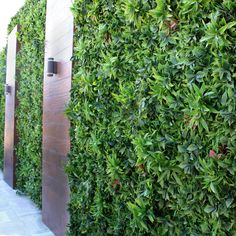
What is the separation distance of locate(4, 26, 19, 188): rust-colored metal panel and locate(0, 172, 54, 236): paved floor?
31.6 inches

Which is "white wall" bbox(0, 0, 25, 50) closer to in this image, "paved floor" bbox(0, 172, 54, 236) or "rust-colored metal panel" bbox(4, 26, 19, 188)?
"rust-colored metal panel" bbox(4, 26, 19, 188)

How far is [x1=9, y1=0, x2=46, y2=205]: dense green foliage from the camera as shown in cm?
502

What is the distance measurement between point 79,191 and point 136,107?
1237 millimetres

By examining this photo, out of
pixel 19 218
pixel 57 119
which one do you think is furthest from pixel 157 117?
pixel 19 218

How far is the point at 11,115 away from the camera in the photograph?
265 inches

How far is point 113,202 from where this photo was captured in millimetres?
2592

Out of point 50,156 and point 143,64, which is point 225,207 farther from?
point 50,156

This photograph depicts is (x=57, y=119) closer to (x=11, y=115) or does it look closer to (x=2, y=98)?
(x=11, y=115)

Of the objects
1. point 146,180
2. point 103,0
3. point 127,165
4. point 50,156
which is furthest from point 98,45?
point 50,156

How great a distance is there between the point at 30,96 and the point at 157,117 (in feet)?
13.0

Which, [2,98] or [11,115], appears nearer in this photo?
[11,115]

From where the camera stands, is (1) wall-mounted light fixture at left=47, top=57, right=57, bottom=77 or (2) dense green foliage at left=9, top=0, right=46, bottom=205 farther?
(2) dense green foliage at left=9, top=0, right=46, bottom=205

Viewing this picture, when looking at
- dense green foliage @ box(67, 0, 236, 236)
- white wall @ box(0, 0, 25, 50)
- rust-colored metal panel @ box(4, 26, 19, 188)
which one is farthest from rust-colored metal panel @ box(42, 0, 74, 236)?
white wall @ box(0, 0, 25, 50)

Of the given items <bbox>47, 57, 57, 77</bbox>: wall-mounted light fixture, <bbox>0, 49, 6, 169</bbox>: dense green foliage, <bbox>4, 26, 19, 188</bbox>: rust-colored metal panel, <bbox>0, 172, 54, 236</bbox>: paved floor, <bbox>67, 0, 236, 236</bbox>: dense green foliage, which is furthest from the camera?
<bbox>0, 49, 6, 169</bbox>: dense green foliage
